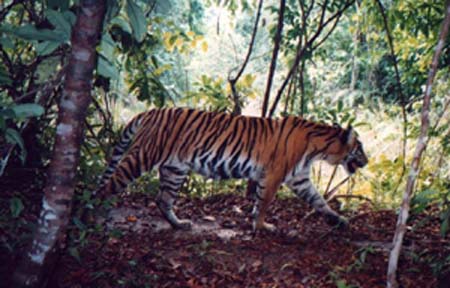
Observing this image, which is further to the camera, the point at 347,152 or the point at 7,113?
the point at 347,152

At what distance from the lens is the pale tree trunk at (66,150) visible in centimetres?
206

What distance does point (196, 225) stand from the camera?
17.5ft

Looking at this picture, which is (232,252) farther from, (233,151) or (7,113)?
(7,113)

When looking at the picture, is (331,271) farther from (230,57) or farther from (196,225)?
(230,57)

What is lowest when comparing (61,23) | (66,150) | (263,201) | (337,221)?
(337,221)

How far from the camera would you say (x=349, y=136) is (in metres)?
5.29

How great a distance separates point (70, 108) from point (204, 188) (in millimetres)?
4841

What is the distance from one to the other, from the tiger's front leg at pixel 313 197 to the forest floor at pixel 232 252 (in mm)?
136

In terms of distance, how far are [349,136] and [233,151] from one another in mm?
1381

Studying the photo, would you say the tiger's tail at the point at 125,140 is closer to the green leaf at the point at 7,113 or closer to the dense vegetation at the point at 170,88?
the dense vegetation at the point at 170,88

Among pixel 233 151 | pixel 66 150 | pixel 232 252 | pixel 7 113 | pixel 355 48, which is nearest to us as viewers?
pixel 7 113

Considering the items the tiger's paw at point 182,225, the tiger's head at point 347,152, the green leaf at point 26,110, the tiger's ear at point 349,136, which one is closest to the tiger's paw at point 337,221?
the tiger's head at point 347,152

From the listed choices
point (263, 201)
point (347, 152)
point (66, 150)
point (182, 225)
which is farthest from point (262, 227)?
point (66, 150)

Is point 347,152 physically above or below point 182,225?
above
